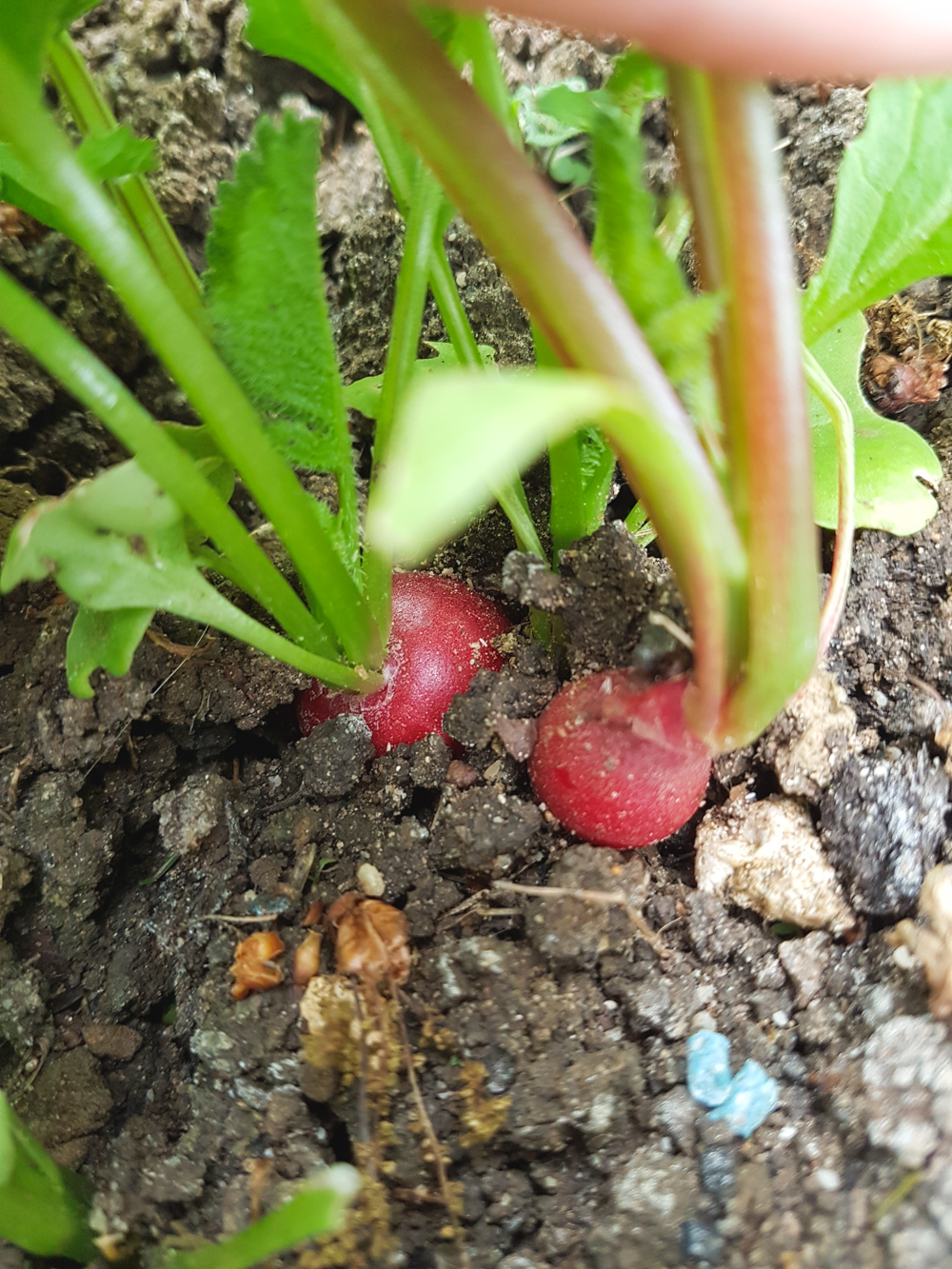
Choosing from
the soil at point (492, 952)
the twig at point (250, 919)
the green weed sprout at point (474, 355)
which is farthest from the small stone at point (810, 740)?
the twig at point (250, 919)

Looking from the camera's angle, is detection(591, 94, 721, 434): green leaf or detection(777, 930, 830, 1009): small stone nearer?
detection(591, 94, 721, 434): green leaf

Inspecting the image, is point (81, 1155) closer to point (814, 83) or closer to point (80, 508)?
point (80, 508)

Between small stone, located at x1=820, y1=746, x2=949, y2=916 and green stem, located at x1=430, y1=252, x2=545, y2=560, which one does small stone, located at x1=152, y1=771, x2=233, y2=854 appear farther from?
small stone, located at x1=820, y1=746, x2=949, y2=916

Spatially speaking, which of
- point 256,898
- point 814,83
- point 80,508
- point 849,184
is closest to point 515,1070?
point 256,898

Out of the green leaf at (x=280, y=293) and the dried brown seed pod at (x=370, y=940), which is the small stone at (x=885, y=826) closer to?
the dried brown seed pod at (x=370, y=940)

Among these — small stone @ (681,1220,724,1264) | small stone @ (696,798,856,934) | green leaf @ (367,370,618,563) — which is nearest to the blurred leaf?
green leaf @ (367,370,618,563)

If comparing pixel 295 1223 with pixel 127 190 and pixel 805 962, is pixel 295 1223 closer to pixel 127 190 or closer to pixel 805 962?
pixel 805 962

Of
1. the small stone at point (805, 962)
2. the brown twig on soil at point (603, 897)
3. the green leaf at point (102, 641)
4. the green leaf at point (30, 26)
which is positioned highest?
the green leaf at point (30, 26)
